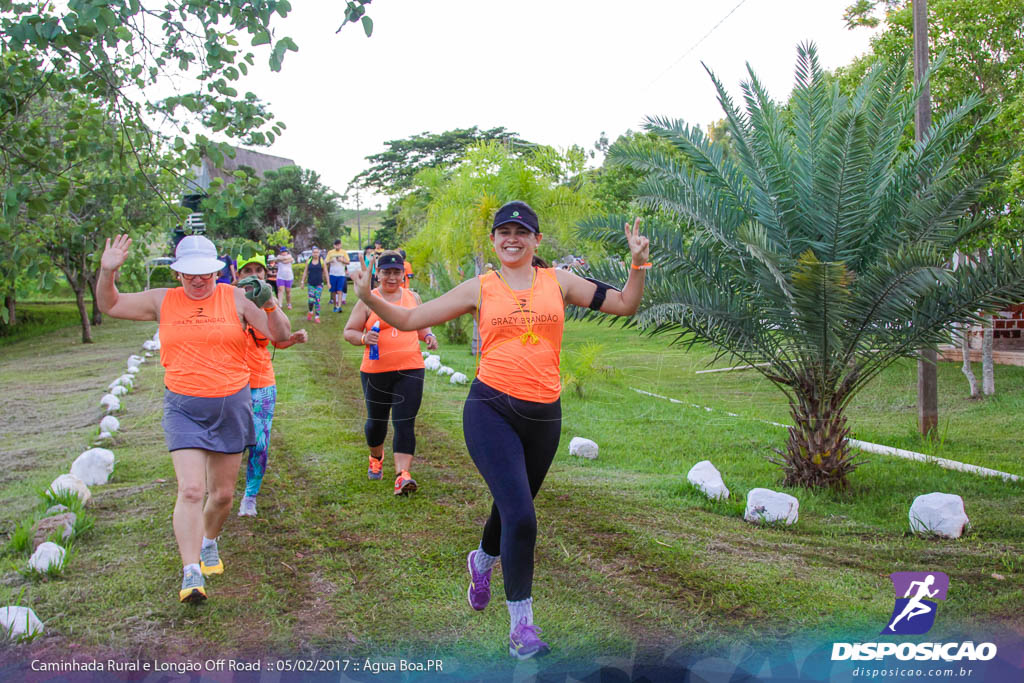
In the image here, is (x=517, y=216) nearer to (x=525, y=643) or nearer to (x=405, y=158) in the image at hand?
(x=525, y=643)

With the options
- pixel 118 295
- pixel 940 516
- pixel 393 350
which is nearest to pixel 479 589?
pixel 118 295

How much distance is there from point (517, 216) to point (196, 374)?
1.90 m

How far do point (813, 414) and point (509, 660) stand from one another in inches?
165

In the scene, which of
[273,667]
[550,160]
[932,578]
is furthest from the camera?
[550,160]

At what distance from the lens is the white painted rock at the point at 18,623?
380 cm

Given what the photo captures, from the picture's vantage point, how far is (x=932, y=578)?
14.9 feet

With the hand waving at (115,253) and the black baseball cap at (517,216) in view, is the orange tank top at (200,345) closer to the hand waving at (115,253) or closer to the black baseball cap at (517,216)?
the hand waving at (115,253)

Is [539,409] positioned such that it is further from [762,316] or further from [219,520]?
[762,316]

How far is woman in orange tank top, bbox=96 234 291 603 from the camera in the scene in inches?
169

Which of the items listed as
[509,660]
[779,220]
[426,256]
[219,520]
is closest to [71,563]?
[219,520]

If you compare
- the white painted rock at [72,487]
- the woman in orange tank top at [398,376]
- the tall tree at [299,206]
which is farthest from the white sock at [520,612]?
the tall tree at [299,206]

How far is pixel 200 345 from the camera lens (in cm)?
441

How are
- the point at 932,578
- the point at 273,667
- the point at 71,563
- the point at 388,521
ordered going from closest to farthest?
the point at 273,667
the point at 932,578
the point at 71,563
the point at 388,521

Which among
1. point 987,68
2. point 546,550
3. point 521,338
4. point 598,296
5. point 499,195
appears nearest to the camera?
point 521,338
